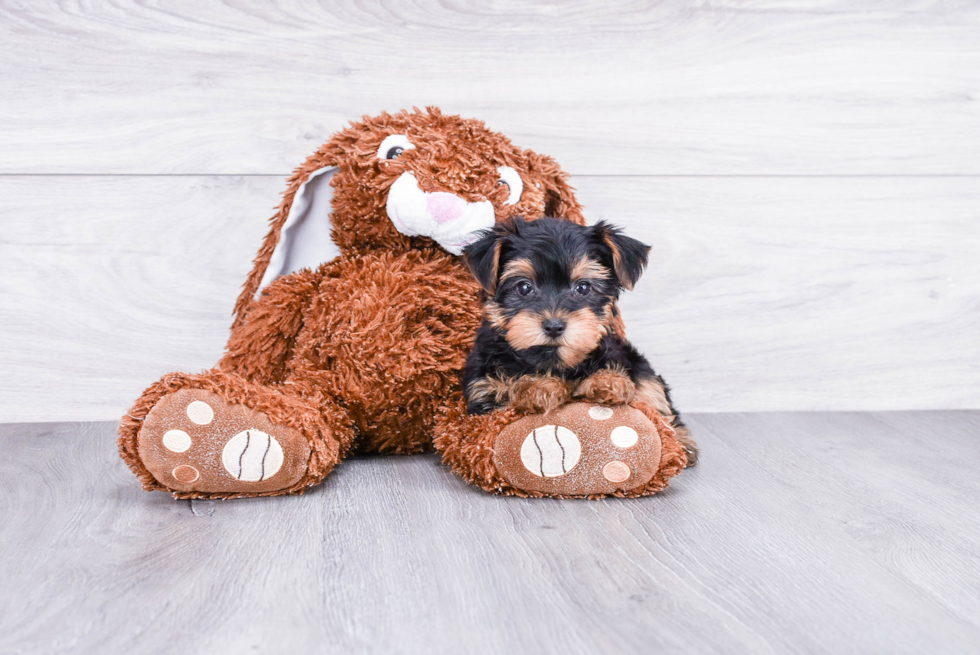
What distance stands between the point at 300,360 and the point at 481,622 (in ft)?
3.31

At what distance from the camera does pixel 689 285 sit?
264cm

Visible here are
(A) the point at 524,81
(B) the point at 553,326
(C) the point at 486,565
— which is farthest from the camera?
(A) the point at 524,81

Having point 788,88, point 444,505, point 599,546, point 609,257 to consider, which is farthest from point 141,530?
point 788,88

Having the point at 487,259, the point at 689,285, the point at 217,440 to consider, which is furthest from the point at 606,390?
the point at 689,285

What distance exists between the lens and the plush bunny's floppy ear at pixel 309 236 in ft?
6.97

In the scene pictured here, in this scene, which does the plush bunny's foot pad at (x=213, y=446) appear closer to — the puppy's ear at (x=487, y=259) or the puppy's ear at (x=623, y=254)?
the puppy's ear at (x=487, y=259)

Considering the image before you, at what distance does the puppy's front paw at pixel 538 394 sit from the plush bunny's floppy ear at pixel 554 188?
1.83 ft

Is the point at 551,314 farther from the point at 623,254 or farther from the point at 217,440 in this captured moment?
the point at 217,440

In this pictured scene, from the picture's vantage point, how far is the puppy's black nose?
5.33 feet

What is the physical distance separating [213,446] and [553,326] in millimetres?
708

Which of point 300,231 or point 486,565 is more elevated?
point 300,231

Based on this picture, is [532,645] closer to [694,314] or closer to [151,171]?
[694,314]

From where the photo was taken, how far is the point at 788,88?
2.60 meters

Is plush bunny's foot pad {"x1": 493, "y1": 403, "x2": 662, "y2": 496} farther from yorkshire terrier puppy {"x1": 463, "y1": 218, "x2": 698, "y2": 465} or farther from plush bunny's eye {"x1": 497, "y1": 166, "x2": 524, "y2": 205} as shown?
plush bunny's eye {"x1": 497, "y1": 166, "x2": 524, "y2": 205}
